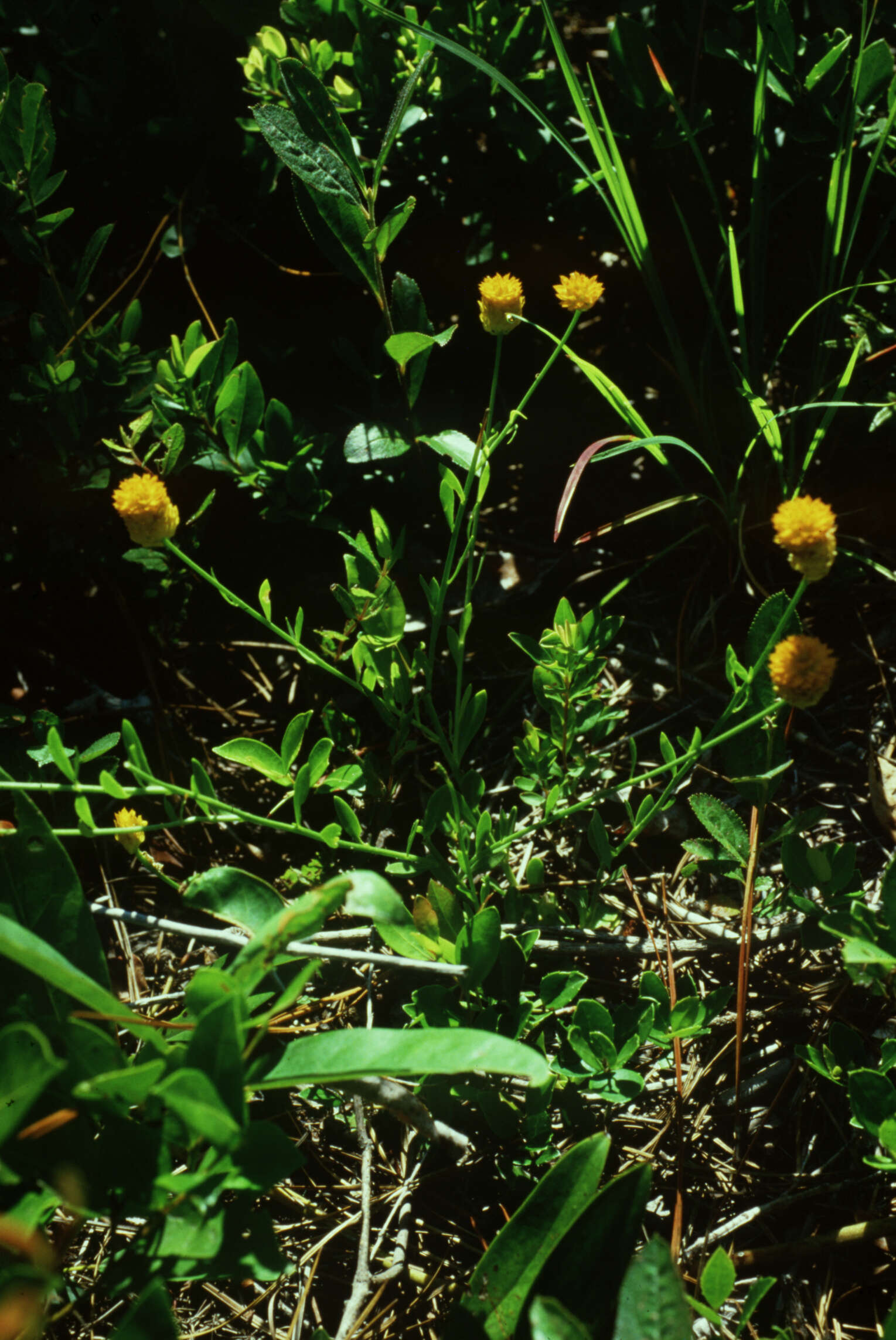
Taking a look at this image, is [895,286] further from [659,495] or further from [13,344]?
[13,344]

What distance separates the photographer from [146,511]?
1037mm

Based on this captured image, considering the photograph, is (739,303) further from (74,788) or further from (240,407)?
(74,788)

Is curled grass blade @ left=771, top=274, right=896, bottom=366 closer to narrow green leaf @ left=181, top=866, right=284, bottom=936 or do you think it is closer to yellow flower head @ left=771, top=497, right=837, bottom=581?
yellow flower head @ left=771, top=497, right=837, bottom=581

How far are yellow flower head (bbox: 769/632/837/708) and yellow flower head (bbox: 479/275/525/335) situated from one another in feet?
1.82

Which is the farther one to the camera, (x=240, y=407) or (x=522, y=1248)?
(x=240, y=407)

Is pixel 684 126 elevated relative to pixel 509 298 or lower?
elevated

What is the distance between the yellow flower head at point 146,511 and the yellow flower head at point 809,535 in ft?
2.35

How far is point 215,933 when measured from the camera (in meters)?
1.13

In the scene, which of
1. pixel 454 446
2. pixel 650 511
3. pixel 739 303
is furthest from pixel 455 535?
pixel 739 303

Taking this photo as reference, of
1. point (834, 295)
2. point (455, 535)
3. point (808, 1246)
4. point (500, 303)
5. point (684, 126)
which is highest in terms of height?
point (684, 126)

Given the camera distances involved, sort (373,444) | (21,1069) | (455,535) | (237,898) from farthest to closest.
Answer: (373,444)
(455,535)
(237,898)
(21,1069)

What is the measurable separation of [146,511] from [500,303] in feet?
1.74

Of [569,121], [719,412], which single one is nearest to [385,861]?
[719,412]

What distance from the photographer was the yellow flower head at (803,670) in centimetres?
94
